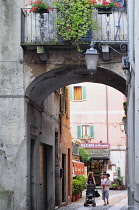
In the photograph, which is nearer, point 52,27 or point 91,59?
point 91,59

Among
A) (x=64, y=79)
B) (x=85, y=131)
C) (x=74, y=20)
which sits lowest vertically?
(x=64, y=79)

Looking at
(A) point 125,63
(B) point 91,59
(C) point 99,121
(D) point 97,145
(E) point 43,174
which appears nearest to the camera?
(B) point 91,59

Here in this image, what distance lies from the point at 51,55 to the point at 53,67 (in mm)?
353

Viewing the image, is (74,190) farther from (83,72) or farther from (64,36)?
(64,36)

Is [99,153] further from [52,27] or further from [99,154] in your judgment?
[52,27]

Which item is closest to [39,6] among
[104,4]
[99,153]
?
[104,4]

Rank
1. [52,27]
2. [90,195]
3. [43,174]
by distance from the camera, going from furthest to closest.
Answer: [90,195], [43,174], [52,27]

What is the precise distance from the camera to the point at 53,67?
15.2m

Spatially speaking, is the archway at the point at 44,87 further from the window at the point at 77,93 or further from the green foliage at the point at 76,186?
the window at the point at 77,93

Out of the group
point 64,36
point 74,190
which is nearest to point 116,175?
point 74,190

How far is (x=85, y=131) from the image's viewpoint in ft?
163

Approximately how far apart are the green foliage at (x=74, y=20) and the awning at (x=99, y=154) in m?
34.7

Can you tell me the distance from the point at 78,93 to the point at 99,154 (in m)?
6.16

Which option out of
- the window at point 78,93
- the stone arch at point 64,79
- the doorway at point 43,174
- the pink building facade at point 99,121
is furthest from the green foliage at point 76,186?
the window at point 78,93
